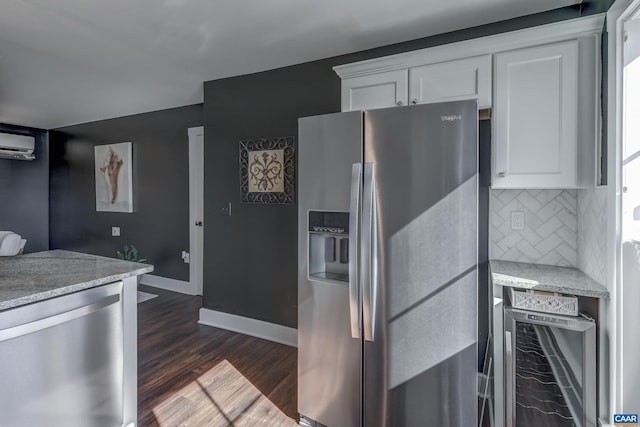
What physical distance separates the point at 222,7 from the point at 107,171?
160 inches

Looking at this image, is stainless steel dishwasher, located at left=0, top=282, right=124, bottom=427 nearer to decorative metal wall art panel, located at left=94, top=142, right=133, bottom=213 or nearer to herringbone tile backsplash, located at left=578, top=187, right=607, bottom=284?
herringbone tile backsplash, located at left=578, top=187, right=607, bottom=284

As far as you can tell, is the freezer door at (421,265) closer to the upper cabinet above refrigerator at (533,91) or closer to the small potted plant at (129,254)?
the upper cabinet above refrigerator at (533,91)

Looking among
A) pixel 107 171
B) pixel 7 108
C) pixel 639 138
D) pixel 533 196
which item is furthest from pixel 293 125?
pixel 7 108

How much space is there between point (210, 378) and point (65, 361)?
116 cm

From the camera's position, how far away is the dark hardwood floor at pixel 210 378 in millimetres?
1911

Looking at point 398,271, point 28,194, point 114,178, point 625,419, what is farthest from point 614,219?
point 28,194

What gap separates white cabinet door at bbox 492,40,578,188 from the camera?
164cm

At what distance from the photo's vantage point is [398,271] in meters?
1.55

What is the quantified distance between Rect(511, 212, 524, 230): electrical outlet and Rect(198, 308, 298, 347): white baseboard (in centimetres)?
194

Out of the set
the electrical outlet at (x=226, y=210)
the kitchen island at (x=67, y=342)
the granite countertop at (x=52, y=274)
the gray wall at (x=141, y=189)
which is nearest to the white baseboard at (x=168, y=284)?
the gray wall at (x=141, y=189)

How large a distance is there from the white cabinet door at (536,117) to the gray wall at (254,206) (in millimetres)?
1005

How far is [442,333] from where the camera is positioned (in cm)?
149

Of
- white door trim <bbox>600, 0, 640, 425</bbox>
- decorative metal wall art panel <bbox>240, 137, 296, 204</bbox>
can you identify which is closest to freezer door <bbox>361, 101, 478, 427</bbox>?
white door trim <bbox>600, 0, 640, 425</bbox>

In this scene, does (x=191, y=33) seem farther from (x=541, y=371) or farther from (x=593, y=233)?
(x=541, y=371)
